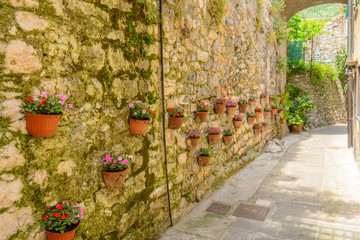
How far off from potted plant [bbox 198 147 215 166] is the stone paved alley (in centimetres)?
57

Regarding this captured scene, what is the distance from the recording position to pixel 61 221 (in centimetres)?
175

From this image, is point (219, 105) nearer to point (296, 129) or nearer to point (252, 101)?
point (252, 101)

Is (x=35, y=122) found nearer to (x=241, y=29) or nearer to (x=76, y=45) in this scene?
(x=76, y=45)

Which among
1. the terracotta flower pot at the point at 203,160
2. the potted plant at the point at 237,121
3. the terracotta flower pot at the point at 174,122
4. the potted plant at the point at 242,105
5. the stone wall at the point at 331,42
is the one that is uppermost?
the stone wall at the point at 331,42

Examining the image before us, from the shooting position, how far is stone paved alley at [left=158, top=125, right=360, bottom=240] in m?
2.93

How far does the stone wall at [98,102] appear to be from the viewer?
1.57 meters

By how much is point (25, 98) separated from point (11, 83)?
0.12 meters

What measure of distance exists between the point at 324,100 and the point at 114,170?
12725 millimetres

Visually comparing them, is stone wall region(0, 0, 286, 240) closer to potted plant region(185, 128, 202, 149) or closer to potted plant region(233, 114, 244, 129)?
potted plant region(185, 128, 202, 149)

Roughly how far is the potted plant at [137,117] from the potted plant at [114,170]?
0.33 meters

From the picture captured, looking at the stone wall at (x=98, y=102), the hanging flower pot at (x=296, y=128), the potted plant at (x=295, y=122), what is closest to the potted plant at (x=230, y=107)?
the stone wall at (x=98, y=102)

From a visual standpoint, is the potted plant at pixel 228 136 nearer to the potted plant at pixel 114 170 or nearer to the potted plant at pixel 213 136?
the potted plant at pixel 213 136

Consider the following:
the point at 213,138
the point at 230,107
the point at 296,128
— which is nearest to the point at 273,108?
the point at 296,128

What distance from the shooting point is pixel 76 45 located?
1957 mm
